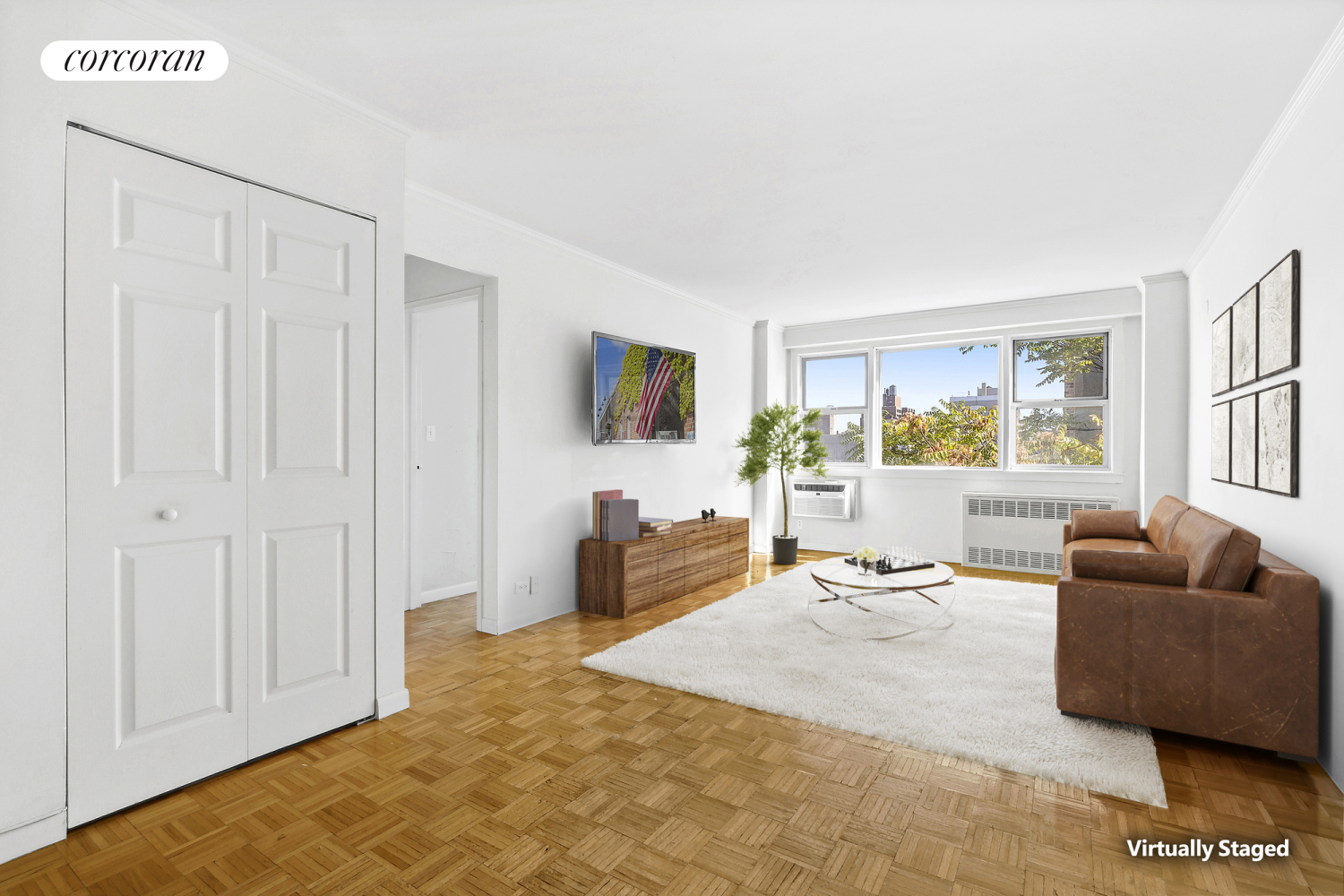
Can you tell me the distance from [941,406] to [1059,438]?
1.13 metres

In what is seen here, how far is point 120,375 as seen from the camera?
2.05 m

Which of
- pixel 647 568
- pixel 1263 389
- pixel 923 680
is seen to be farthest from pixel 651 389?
pixel 1263 389

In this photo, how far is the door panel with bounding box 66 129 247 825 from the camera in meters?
1.97

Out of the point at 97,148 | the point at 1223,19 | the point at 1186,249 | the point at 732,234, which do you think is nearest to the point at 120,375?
the point at 97,148

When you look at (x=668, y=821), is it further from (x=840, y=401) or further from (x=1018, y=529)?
(x=840, y=401)

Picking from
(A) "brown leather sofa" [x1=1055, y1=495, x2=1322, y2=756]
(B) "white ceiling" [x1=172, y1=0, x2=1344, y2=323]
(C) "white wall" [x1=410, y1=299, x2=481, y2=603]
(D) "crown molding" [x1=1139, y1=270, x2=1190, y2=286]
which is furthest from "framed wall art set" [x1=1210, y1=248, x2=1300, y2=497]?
(C) "white wall" [x1=410, y1=299, x2=481, y2=603]

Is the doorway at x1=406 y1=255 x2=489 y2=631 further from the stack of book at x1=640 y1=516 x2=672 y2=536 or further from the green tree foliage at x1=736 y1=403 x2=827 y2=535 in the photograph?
the green tree foliage at x1=736 y1=403 x2=827 y2=535

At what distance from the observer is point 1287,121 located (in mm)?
2713

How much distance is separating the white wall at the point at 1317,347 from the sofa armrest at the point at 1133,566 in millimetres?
420

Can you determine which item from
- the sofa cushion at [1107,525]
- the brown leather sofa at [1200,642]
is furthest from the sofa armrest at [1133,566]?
the sofa cushion at [1107,525]

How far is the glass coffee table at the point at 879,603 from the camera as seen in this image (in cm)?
390

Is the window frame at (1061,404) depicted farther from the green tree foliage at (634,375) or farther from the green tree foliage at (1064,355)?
the green tree foliage at (634,375)

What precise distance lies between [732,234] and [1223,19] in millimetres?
2601

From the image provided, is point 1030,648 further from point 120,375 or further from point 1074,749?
point 120,375
